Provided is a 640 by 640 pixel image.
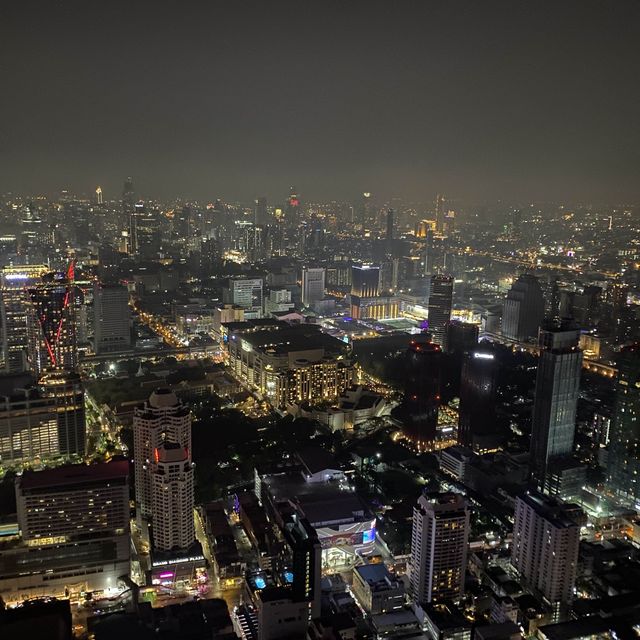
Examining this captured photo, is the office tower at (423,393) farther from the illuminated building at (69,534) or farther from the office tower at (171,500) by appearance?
the illuminated building at (69,534)

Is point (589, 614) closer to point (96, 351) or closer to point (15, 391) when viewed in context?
point (15, 391)

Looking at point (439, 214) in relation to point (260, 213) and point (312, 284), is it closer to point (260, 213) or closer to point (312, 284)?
point (312, 284)

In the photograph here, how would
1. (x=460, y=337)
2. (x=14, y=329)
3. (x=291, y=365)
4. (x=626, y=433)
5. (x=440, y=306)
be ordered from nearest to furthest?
(x=626, y=433) < (x=14, y=329) < (x=291, y=365) < (x=460, y=337) < (x=440, y=306)

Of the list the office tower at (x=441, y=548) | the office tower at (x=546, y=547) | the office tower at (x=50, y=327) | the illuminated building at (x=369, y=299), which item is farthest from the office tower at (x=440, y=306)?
the office tower at (x=441, y=548)

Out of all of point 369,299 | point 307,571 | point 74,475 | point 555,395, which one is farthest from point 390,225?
point 307,571

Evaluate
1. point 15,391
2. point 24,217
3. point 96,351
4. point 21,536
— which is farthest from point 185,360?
point 21,536

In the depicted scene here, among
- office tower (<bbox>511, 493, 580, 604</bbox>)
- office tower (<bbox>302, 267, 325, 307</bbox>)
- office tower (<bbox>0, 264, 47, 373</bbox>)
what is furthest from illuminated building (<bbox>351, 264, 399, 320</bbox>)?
office tower (<bbox>511, 493, 580, 604</bbox>)
